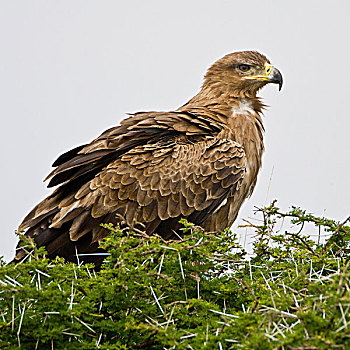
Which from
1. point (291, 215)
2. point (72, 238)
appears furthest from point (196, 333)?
point (72, 238)

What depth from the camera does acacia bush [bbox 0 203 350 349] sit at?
10.9 ft

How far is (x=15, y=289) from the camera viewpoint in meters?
3.85

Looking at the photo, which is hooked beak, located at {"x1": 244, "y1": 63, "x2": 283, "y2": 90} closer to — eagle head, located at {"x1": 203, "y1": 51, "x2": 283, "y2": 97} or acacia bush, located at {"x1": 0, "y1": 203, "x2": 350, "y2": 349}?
eagle head, located at {"x1": 203, "y1": 51, "x2": 283, "y2": 97}

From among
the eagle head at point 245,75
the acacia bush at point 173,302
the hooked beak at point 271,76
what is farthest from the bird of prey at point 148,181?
the acacia bush at point 173,302

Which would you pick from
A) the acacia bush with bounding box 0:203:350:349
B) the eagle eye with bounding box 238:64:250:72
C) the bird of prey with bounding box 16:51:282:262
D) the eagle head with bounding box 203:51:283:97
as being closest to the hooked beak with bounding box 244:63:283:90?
the eagle head with bounding box 203:51:283:97

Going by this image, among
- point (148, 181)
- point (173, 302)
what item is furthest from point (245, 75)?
point (173, 302)

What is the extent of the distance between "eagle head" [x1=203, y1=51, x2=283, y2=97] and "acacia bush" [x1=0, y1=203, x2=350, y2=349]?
11.1 feet

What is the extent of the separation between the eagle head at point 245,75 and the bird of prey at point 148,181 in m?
0.84

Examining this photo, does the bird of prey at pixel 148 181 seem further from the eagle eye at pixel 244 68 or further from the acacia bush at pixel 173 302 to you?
the acacia bush at pixel 173 302

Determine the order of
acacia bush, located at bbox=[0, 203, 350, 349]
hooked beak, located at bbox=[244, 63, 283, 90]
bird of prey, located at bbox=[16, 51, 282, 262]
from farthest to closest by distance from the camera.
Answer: hooked beak, located at bbox=[244, 63, 283, 90] → bird of prey, located at bbox=[16, 51, 282, 262] → acacia bush, located at bbox=[0, 203, 350, 349]

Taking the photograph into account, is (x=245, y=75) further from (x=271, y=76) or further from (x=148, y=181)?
(x=148, y=181)

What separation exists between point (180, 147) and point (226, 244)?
234 centimetres

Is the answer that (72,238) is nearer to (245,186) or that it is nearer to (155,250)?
(245,186)

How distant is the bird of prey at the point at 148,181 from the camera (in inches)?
269
